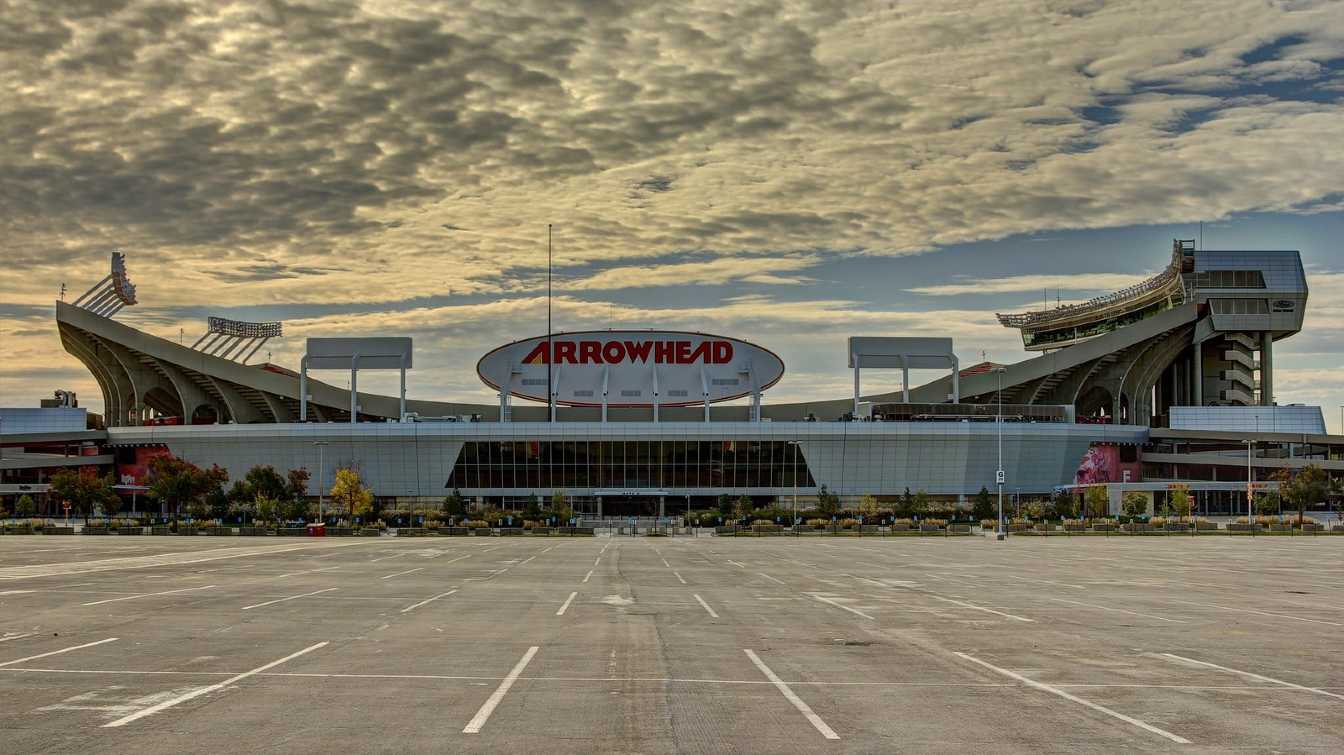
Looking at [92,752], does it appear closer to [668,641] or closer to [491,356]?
[668,641]

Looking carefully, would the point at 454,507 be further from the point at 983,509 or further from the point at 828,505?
the point at 983,509

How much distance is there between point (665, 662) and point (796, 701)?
3.73 metres

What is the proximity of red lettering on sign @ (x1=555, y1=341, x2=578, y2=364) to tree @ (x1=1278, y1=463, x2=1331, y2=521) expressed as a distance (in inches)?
2762

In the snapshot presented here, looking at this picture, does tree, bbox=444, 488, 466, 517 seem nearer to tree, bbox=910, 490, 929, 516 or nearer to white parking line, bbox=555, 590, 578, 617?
tree, bbox=910, 490, 929, 516

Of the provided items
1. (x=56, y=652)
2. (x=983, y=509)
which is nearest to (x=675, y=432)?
(x=983, y=509)

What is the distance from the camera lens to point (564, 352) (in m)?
126

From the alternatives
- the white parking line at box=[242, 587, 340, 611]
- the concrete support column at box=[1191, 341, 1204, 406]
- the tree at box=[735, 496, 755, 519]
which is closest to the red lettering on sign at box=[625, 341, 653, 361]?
the tree at box=[735, 496, 755, 519]

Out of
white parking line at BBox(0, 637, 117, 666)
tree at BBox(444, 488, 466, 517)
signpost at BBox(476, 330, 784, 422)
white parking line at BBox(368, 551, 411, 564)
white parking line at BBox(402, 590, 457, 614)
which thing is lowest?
tree at BBox(444, 488, 466, 517)

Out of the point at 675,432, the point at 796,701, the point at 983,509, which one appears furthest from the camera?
the point at 675,432

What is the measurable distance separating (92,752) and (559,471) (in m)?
114

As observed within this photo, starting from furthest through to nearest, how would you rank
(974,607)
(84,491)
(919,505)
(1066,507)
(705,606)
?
(919,505)
(1066,507)
(84,491)
(705,606)
(974,607)

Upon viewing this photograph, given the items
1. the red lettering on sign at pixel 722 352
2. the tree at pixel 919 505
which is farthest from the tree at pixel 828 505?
the red lettering on sign at pixel 722 352

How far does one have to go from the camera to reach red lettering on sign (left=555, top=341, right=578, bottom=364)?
125438mm

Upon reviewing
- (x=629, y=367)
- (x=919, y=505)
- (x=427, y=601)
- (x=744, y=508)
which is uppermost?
(x=629, y=367)
